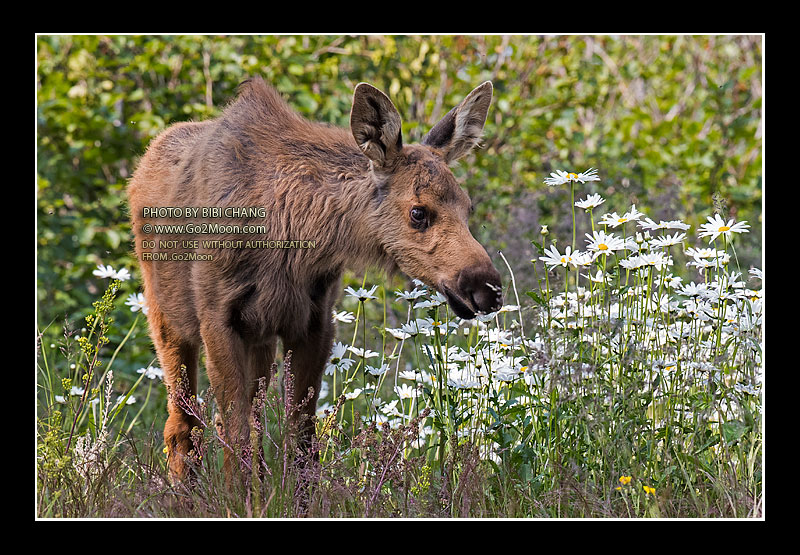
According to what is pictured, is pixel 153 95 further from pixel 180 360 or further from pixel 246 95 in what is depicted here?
pixel 180 360

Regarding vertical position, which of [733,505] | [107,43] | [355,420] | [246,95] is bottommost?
[733,505]

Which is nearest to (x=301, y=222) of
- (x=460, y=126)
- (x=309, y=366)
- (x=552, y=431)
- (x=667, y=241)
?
(x=309, y=366)

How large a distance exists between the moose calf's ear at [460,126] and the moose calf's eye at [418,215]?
1.52 feet

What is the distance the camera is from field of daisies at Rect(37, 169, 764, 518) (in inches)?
211

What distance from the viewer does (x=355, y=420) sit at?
603cm

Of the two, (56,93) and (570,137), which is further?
(570,137)

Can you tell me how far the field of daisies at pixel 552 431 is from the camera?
17.6 ft

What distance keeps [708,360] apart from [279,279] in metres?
2.51

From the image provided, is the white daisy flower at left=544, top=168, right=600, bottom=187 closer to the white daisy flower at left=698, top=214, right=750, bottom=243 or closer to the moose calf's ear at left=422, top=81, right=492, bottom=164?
the moose calf's ear at left=422, top=81, right=492, bottom=164

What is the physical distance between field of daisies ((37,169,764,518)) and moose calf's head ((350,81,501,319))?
284mm

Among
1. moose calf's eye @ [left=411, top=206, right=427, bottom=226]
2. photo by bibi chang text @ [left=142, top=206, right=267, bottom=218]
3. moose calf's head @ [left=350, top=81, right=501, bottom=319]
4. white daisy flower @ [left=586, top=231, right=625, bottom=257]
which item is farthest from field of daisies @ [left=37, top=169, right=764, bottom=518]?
photo by bibi chang text @ [left=142, top=206, right=267, bottom=218]

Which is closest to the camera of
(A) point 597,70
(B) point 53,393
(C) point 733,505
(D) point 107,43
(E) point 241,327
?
(C) point 733,505

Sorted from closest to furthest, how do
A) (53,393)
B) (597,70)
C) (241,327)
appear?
(241,327) < (53,393) < (597,70)

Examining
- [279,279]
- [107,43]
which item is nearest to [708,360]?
[279,279]
